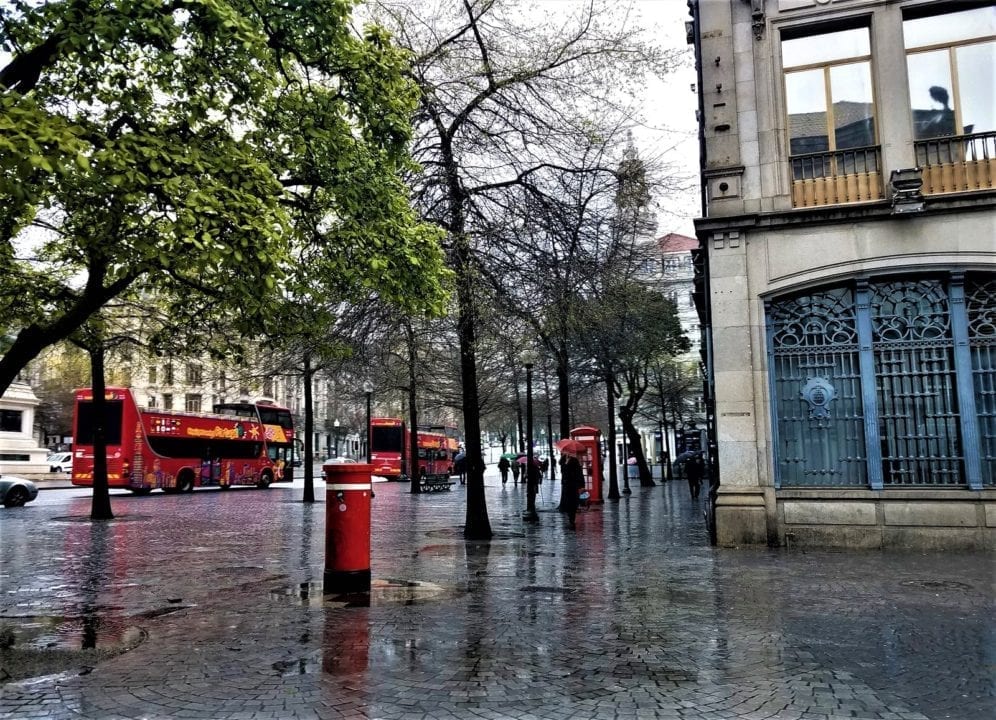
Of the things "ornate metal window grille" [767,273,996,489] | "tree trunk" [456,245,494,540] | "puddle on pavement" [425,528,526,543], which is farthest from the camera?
"puddle on pavement" [425,528,526,543]

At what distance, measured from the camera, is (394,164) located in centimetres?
967

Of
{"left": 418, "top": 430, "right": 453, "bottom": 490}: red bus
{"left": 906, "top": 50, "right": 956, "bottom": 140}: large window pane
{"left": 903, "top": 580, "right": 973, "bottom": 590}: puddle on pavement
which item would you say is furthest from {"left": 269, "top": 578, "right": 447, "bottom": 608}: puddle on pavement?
{"left": 418, "top": 430, "right": 453, "bottom": 490}: red bus

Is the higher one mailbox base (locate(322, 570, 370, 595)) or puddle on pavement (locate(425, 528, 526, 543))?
mailbox base (locate(322, 570, 370, 595))

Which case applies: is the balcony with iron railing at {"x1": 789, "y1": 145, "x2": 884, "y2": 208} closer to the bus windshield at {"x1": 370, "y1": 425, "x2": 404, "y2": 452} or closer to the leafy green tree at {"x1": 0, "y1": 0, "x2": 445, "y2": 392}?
the leafy green tree at {"x1": 0, "y1": 0, "x2": 445, "y2": 392}

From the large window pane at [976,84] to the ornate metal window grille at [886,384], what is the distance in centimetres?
259

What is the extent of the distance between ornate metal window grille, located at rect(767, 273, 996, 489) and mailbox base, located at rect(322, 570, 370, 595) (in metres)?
7.24

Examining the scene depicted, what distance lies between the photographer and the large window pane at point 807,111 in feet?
42.9

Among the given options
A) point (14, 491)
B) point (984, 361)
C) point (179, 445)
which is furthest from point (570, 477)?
point (179, 445)

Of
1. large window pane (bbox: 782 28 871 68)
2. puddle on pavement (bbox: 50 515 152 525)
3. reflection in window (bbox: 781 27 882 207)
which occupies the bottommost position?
puddle on pavement (bbox: 50 515 152 525)

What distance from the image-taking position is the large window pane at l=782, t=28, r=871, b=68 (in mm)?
13062

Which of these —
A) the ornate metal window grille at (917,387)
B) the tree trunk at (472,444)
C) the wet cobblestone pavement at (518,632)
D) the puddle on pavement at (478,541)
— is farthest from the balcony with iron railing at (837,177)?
the puddle on pavement at (478,541)

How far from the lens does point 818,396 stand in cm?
1250

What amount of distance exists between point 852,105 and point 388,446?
125ft

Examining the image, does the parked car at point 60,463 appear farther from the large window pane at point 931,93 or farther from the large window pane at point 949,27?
the large window pane at point 949,27
